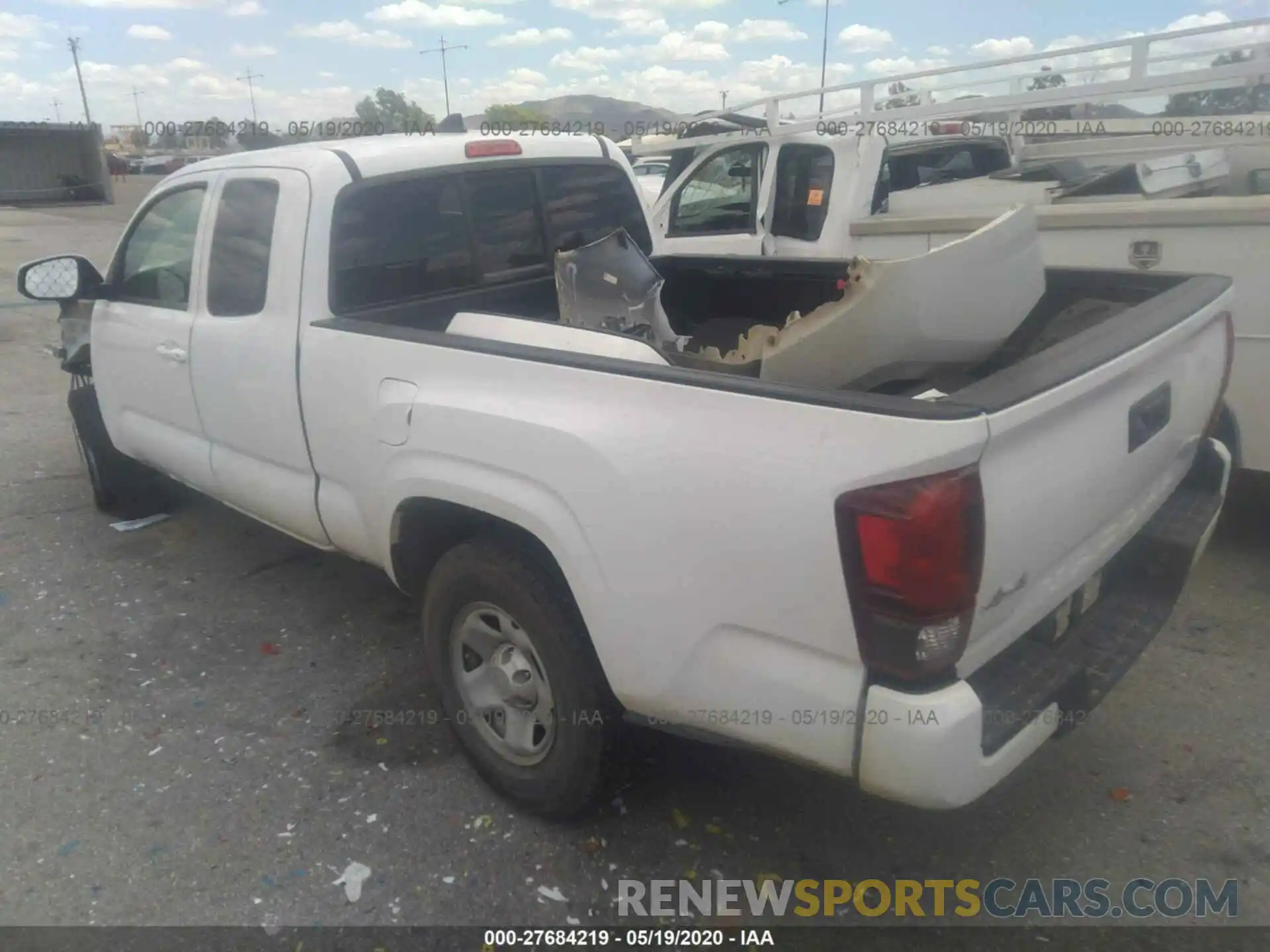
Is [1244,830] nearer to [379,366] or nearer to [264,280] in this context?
[379,366]

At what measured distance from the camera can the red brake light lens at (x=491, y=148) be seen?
3639 mm

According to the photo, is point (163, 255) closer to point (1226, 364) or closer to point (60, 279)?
point (60, 279)

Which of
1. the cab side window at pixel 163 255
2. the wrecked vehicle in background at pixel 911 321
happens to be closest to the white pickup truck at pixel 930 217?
the wrecked vehicle in background at pixel 911 321

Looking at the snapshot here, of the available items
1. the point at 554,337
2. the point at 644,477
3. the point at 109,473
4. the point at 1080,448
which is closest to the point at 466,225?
the point at 554,337

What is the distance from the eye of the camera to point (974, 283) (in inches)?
94.4

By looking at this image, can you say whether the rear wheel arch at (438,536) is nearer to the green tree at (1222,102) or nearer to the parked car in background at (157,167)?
the green tree at (1222,102)

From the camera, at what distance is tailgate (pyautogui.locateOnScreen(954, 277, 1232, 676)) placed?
1963 millimetres

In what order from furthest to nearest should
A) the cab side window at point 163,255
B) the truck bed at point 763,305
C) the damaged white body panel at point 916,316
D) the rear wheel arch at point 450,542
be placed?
the cab side window at point 163,255 < the truck bed at point 763,305 < the rear wheel arch at point 450,542 < the damaged white body panel at point 916,316

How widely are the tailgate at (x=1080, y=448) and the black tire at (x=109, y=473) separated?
4.48 m

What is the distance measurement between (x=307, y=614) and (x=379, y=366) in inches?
67.7

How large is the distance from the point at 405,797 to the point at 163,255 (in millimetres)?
2554

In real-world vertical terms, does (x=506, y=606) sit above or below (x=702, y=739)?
above

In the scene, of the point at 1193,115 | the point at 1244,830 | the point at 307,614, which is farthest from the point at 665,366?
the point at 1193,115

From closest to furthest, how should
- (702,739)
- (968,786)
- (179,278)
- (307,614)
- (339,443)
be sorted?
1. (968,786)
2. (702,739)
3. (339,443)
4. (179,278)
5. (307,614)
